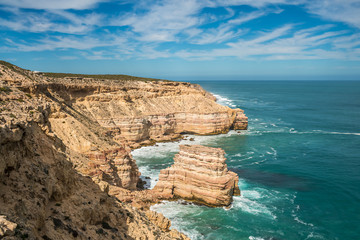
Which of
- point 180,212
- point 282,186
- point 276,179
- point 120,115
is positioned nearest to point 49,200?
point 180,212

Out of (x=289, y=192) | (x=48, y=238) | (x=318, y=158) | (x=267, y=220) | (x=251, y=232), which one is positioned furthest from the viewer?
(x=318, y=158)

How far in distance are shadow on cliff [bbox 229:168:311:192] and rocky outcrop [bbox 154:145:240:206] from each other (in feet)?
29.7

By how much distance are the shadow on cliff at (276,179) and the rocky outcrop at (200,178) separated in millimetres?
9059

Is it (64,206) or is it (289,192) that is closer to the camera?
(64,206)

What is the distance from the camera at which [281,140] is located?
201ft

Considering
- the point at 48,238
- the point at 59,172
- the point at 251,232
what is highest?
the point at 59,172

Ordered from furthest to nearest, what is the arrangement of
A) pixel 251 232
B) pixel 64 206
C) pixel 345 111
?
pixel 345 111 → pixel 251 232 → pixel 64 206

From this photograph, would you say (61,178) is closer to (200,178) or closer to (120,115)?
(200,178)

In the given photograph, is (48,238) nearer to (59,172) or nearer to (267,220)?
(59,172)

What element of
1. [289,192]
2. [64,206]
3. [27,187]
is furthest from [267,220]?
[27,187]

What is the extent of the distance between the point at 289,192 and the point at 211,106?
44.0 meters

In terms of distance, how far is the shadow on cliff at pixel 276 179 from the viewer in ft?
118

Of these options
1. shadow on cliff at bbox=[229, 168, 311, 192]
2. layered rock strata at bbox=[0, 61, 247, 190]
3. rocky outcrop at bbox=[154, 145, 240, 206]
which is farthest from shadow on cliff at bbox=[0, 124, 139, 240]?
shadow on cliff at bbox=[229, 168, 311, 192]

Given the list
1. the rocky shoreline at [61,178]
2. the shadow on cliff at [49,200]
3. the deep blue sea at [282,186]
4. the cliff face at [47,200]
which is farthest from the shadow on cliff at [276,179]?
the shadow on cliff at [49,200]
